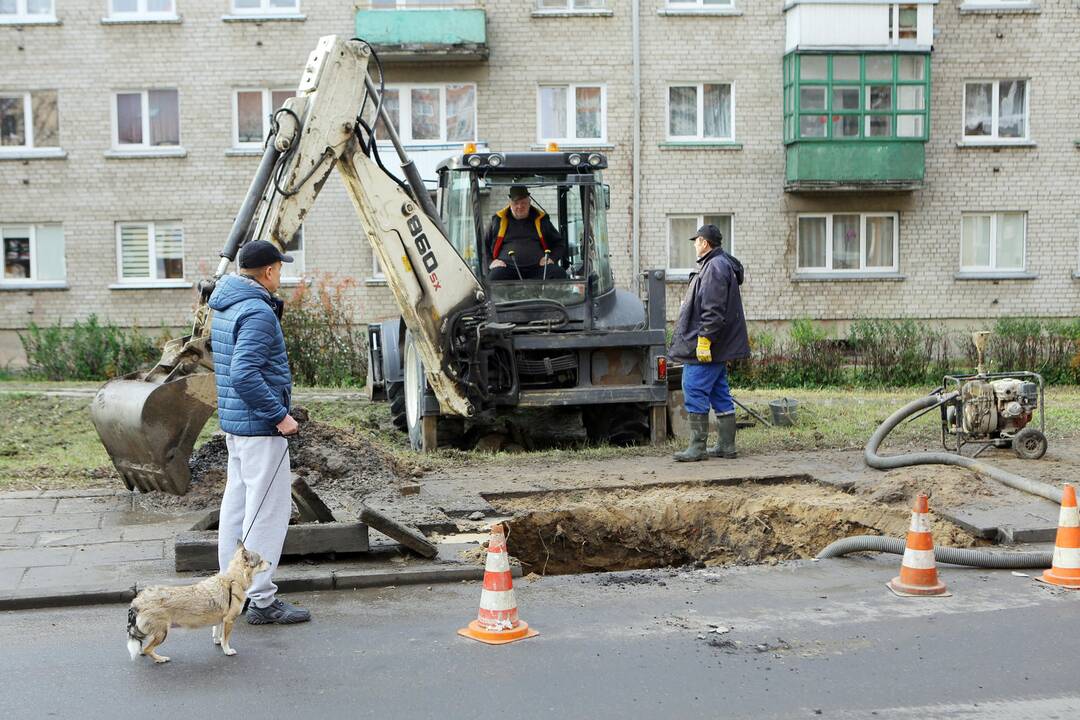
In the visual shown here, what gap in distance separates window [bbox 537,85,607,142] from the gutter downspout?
712mm

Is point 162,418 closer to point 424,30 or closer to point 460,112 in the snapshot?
point 424,30

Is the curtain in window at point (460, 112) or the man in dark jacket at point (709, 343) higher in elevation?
the curtain in window at point (460, 112)

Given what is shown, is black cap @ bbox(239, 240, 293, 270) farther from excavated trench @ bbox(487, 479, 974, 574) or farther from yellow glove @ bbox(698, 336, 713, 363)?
yellow glove @ bbox(698, 336, 713, 363)

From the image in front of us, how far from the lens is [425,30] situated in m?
23.9

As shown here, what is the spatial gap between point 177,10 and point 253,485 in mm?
21370

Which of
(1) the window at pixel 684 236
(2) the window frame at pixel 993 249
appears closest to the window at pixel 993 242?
(2) the window frame at pixel 993 249

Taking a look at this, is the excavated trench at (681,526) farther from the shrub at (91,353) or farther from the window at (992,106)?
the window at (992,106)

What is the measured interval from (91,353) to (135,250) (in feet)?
13.5

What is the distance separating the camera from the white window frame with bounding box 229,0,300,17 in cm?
2486

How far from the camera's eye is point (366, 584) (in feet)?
22.4

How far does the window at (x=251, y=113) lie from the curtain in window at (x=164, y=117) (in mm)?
1248

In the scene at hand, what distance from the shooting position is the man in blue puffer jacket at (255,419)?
5996 mm

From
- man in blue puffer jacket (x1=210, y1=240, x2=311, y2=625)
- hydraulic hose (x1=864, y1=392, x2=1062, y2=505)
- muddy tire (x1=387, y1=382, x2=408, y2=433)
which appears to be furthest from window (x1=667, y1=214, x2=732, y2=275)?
man in blue puffer jacket (x1=210, y1=240, x2=311, y2=625)

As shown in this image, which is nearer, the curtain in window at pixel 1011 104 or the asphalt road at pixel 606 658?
the asphalt road at pixel 606 658
